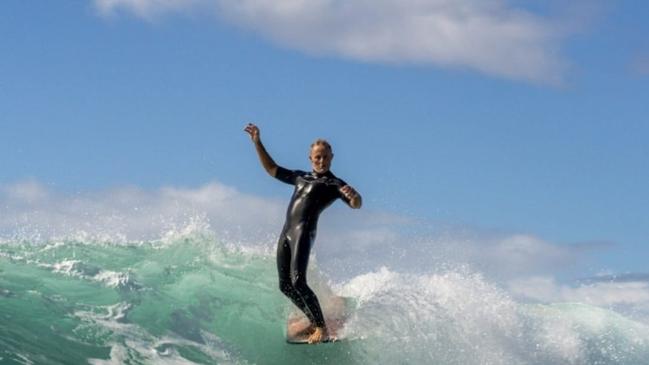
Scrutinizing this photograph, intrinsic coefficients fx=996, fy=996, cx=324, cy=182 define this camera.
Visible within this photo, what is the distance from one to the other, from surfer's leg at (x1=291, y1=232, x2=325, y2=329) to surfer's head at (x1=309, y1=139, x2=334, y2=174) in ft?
2.58

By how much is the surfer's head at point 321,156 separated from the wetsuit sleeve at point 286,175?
296 millimetres

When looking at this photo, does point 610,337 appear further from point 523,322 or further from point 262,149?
point 262,149

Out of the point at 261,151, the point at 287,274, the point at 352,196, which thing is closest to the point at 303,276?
the point at 287,274

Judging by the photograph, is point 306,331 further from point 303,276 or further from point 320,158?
point 320,158

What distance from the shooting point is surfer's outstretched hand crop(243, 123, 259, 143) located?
1176cm

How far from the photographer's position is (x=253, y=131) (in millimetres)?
11766

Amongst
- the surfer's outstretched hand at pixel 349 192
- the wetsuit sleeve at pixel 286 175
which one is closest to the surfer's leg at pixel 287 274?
the wetsuit sleeve at pixel 286 175

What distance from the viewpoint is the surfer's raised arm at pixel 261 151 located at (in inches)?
463

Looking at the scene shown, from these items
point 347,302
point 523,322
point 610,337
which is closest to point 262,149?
point 347,302

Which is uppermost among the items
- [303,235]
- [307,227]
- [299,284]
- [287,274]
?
[307,227]

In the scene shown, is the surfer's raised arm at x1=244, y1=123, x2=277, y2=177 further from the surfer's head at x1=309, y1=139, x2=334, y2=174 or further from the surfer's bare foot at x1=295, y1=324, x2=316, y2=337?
the surfer's bare foot at x1=295, y1=324, x2=316, y2=337

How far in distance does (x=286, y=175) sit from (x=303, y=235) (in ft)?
2.79

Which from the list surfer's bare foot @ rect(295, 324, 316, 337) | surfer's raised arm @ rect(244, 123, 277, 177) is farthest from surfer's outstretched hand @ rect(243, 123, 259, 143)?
surfer's bare foot @ rect(295, 324, 316, 337)

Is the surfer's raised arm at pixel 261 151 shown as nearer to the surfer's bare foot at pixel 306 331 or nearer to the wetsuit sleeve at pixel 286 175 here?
the wetsuit sleeve at pixel 286 175
